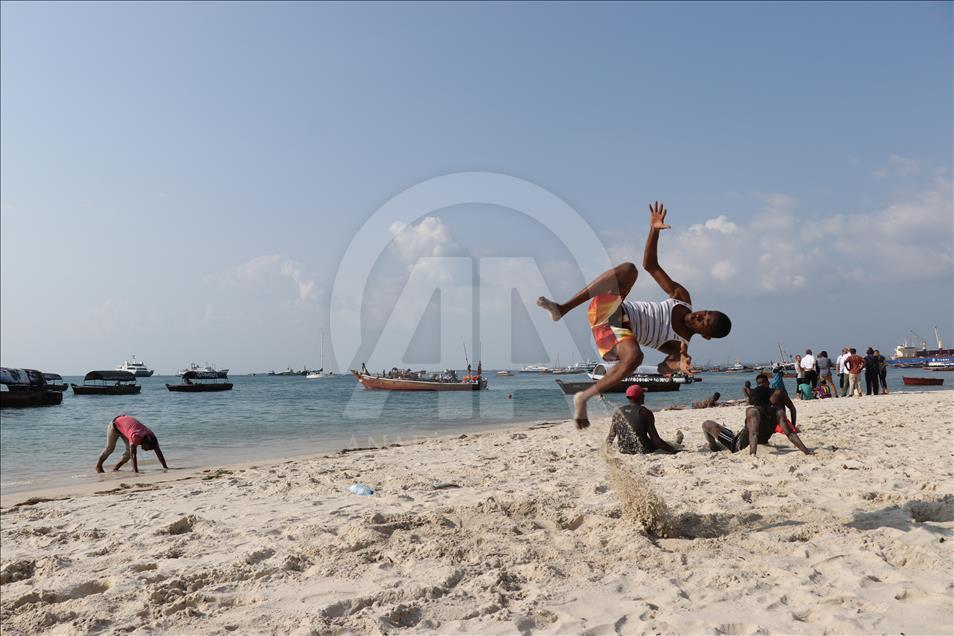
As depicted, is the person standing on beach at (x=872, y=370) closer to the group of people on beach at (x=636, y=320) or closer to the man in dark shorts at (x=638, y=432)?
the man in dark shorts at (x=638, y=432)

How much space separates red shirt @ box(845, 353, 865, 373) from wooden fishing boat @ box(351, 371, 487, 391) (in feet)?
119

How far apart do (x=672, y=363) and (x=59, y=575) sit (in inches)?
216

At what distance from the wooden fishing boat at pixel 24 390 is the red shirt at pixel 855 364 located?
49.3m

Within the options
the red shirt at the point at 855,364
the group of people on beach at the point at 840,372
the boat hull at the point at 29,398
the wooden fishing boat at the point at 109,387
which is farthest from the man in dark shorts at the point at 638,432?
the wooden fishing boat at the point at 109,387

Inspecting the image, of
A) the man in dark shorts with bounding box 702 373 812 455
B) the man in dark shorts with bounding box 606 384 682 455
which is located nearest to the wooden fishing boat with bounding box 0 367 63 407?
the man in dark shorts with bounding box 606 384 682 455

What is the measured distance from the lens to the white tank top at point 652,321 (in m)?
4.89

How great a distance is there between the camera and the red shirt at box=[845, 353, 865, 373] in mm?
20281

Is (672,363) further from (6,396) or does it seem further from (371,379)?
(371,379)

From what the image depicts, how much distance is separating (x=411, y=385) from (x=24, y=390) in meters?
29.0

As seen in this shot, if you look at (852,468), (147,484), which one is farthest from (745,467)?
(147,484)

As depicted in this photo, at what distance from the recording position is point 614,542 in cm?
495

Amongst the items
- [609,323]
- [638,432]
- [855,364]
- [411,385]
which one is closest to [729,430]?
[638,432]

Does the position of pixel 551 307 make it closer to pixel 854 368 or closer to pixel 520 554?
pixel 520 554

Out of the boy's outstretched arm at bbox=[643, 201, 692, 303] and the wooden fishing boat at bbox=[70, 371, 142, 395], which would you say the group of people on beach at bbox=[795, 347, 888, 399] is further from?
the wooden fishing boat at bbox=[70, 371, 142, 395]
